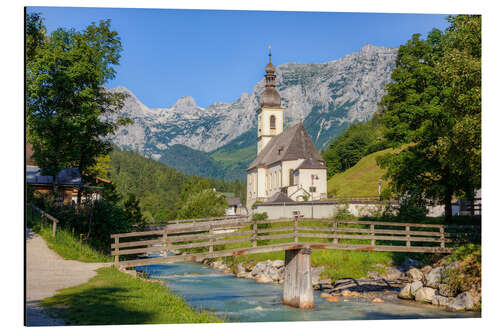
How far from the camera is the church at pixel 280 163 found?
52.9 metres

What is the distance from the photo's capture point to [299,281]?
1609cm

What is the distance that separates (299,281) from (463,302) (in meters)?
4.92

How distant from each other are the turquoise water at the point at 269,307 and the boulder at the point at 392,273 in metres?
4.30

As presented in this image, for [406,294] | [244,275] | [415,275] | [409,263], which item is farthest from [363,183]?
[406,294]

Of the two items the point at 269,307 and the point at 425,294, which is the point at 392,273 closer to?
the point at 425,294

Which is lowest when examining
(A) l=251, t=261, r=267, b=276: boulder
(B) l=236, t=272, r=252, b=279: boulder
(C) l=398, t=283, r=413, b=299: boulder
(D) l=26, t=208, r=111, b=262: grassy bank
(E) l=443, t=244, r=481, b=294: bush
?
(B) l=236, t=272, r=252, b=279: boulder

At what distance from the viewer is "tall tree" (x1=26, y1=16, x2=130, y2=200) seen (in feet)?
54.2

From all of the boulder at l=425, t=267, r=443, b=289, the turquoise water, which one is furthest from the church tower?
the boulder at l=425, t=267, r=443, b=289

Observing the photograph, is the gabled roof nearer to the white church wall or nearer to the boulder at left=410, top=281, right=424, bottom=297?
the white church wall

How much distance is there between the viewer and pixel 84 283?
12148 millimetres

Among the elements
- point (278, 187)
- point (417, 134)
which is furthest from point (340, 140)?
point (417, 134)

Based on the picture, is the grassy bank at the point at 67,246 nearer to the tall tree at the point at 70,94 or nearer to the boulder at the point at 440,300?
the tall tree at the point at 70,94

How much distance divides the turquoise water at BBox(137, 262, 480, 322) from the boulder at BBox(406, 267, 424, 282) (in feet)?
11.9

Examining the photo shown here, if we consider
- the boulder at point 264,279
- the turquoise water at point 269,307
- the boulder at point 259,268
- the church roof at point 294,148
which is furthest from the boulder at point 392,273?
the church roof at point 294,148
